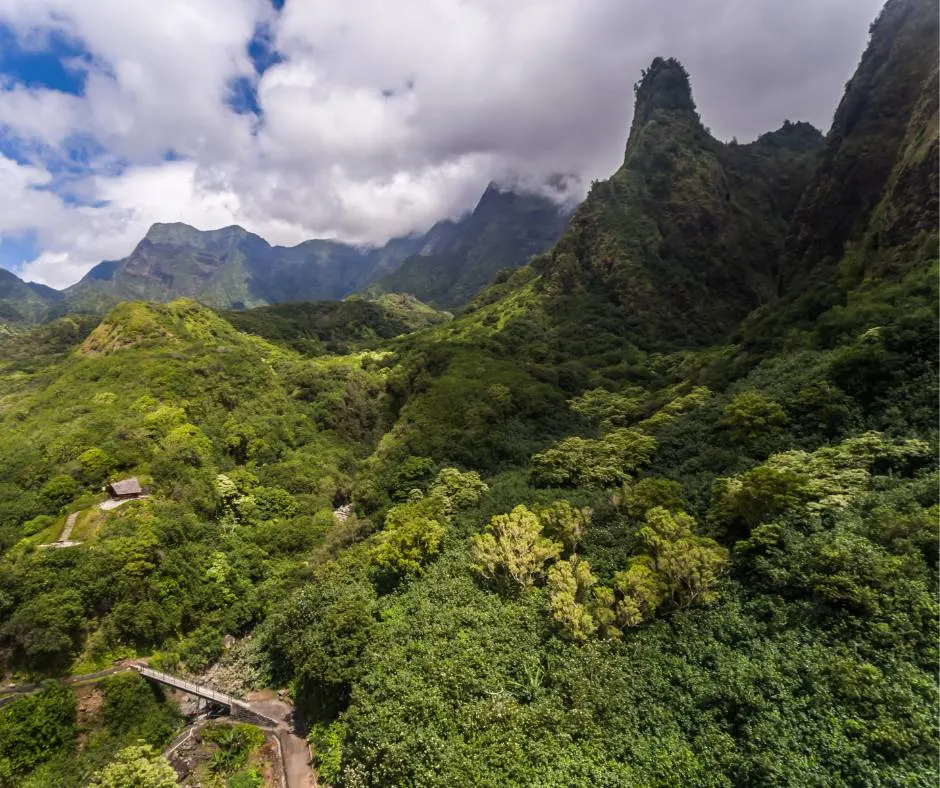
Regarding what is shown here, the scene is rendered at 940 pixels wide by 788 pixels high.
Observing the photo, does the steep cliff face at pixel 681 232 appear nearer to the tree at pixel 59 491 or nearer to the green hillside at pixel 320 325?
the green hillside at pixel 320 325

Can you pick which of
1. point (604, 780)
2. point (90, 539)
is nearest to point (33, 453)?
point (90, 539)

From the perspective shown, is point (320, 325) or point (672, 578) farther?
point (320, 325)

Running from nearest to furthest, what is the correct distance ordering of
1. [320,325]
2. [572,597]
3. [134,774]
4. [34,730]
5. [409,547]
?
[134,774]
[572,597]
[34,730]
[409,547]
[320,325]

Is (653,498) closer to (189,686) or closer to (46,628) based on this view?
(189,686)

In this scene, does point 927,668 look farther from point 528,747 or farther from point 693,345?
point 693,345

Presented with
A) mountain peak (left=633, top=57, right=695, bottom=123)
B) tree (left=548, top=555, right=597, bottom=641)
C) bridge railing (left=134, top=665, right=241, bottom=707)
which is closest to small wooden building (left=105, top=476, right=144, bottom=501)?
bridge railing (left=134, top=665, right=241, bottom=707)

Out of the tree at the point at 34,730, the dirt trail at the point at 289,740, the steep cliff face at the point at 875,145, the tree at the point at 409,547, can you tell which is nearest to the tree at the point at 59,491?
the tree at the point at 34,730

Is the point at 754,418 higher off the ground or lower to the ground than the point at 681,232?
lower

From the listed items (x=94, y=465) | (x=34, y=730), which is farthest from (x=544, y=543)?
(x=94, y=465)
